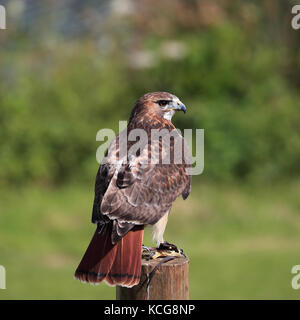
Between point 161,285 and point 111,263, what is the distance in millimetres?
359

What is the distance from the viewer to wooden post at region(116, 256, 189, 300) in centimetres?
377

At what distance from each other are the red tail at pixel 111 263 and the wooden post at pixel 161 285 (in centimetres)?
19

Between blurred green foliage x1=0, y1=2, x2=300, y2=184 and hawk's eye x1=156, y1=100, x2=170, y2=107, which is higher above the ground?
blurred green foliage x1=0, y1=2, x2=300, y2=184

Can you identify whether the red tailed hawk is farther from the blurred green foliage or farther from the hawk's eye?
the blurred green foliage

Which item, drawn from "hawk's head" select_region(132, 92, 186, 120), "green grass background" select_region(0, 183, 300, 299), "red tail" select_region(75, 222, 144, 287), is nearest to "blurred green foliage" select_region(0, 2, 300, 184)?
"green grass background" select_region(0, 183, 300, 299)

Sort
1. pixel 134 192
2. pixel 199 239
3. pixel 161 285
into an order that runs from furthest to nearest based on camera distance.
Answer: pixel 199 239 → pixel 134 192 → pixel 161 285

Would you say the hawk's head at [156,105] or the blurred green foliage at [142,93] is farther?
the blurred green foliage at [142,93]

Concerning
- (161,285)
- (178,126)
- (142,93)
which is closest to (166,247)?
(161,285)

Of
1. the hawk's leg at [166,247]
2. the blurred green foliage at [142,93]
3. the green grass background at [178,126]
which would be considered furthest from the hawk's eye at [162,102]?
the blurred green foliage at [142,93]

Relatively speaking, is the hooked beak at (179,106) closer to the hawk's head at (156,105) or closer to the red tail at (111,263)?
the hawk's head at (156,105)

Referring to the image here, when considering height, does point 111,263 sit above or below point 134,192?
below

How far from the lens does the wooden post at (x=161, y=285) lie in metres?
3.77

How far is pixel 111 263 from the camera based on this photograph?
11.8 ft

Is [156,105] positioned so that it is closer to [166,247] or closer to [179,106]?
[179,106]
